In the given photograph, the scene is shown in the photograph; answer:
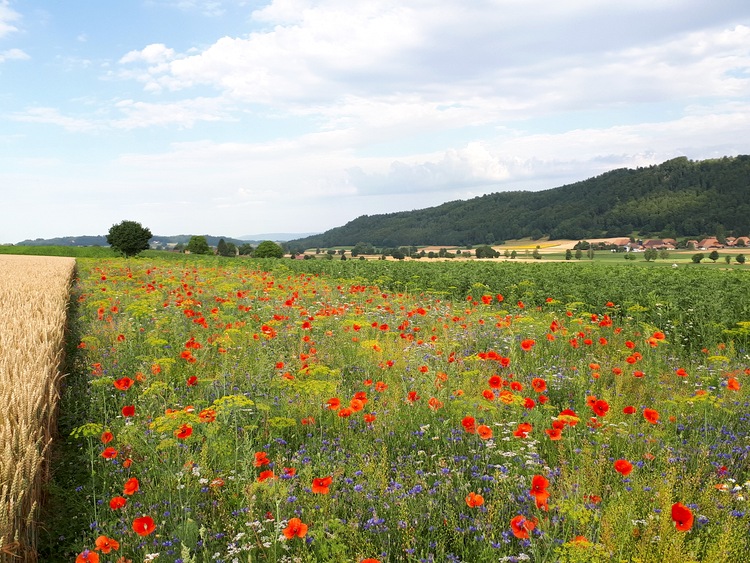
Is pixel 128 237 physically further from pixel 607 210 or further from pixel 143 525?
pixel 607 210

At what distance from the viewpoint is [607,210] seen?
115188 millimetres

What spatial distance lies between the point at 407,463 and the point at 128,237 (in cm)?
7517

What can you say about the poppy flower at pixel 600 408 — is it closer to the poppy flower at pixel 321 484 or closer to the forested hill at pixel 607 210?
the poppy flower at pixel 321 484

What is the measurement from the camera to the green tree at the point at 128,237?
69312 mm

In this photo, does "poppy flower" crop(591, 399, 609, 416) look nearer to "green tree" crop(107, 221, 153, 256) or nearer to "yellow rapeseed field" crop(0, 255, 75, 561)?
"yellow rapeseed field" crop(0, 255, 75, 561)

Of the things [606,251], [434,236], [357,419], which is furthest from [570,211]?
[357,419]

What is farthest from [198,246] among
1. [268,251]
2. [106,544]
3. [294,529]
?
[294,529]

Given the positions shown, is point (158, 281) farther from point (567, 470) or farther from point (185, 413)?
point (567, 470)

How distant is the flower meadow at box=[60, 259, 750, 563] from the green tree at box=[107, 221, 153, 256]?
69.5m

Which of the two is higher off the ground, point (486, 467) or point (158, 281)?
point (158, 281)

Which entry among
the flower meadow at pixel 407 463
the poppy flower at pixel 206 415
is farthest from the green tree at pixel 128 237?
the poppy flower at pixel 206 415

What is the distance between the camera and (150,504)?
3773 millimetres

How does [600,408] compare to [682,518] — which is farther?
[600,408]

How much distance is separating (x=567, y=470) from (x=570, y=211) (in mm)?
126581
